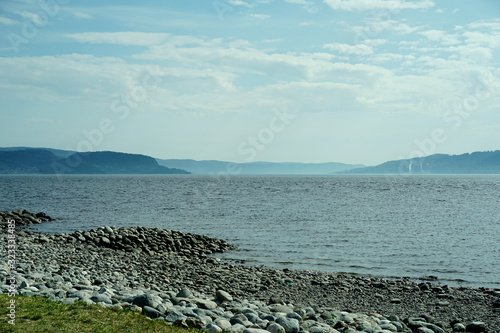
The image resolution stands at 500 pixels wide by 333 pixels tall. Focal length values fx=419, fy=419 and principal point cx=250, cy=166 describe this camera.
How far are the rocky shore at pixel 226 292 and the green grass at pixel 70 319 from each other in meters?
0.57

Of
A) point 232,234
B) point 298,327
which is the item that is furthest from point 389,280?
point 232,234

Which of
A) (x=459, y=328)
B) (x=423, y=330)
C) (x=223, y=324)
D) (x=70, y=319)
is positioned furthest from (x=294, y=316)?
(x=70, y=319)

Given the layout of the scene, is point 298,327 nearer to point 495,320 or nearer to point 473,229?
point 495,320

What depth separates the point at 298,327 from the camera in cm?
1095

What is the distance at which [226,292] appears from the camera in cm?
1595

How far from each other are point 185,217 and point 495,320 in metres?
35.5

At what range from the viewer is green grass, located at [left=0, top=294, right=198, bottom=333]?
8.44 metres

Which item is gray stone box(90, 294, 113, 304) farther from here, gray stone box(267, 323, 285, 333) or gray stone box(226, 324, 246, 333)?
gray stone box(267, 323, 285, 333)

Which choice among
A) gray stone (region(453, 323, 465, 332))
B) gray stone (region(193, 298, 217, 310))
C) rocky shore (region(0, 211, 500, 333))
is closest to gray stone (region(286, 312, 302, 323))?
rocky shore (region(0, 211, 500, 333))

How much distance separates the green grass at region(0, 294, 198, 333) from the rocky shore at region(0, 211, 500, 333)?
1.86ft

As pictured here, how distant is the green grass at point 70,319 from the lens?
8.44 metres

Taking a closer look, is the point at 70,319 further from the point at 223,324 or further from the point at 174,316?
the point at 223,324

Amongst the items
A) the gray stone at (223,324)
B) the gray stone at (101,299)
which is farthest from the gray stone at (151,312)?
the gray stone at (223,324)

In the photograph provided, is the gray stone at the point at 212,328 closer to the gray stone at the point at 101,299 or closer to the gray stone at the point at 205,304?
the gray stone at the point at 205,304
